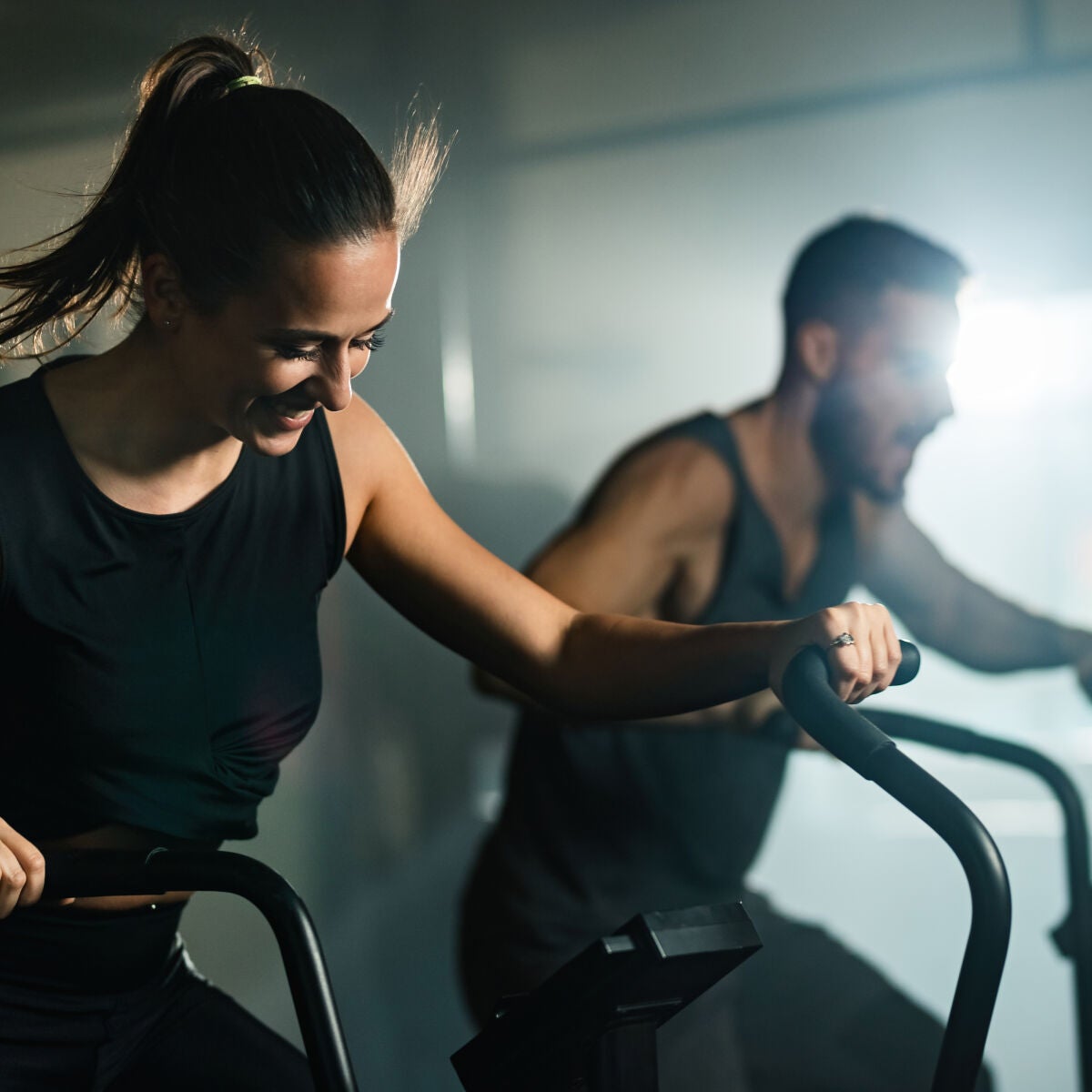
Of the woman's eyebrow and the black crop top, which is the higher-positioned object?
the woman's eyebrow

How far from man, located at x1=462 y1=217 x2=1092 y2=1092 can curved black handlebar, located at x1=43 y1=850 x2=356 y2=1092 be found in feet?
2.76

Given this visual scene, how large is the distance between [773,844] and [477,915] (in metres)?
1.42

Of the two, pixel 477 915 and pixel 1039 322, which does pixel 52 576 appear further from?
pixel 1039 322

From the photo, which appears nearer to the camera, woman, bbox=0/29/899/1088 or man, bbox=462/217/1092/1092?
woman, bbox=0/29/899/1088

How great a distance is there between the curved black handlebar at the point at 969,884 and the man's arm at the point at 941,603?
55.4 inches

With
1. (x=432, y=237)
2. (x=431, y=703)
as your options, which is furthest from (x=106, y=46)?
(x=431, y=703)

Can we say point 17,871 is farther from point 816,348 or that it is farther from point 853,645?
point 816,348

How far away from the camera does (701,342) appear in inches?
119

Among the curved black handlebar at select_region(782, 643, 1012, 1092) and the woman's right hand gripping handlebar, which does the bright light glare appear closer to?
the curved black handlebar at select_region(782, 643, 1012, 1092)

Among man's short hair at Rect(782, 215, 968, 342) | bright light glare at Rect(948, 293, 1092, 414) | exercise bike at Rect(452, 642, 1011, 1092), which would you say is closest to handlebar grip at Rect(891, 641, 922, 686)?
exercise bike at Rect(452, 642, 1011, 1092)

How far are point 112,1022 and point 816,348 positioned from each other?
63.7 inches

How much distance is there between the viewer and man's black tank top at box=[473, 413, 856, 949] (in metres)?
1.82

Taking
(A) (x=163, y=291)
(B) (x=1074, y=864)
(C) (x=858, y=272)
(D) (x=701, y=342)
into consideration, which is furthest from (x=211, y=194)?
(D) (x=701, y=342)

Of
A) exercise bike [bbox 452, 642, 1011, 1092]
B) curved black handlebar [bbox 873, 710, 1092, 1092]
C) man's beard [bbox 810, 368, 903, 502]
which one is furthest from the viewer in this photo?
man's beard [bbox 810, 368, 903, 502]
